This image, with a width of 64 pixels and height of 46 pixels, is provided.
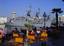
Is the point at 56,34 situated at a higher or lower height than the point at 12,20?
lower

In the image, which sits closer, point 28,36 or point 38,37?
point 28,36

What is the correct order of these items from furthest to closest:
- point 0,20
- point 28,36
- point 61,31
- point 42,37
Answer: point 61,31
point 0,20
point 42,37
point 28,36

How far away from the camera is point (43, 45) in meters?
9.67

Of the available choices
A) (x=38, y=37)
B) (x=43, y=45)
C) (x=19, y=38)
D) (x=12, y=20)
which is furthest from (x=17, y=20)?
(x=19, y=38)

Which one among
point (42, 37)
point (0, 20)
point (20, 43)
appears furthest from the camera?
point (0, 20)

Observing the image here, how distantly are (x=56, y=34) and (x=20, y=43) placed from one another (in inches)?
463

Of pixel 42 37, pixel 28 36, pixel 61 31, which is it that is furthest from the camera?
pixel 61 31

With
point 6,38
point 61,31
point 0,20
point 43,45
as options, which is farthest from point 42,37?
point 61,31

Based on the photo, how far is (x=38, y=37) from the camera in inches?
472

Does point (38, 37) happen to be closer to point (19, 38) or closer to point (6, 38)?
point (6, 38)

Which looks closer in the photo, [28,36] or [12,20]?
[28,36]

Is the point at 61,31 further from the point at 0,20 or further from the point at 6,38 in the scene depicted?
the point at 6,38

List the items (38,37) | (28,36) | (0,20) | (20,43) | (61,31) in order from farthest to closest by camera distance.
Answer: (61,31), (0,20), (38,37), (28,36), (20,43)

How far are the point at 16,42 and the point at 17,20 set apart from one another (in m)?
7.61
